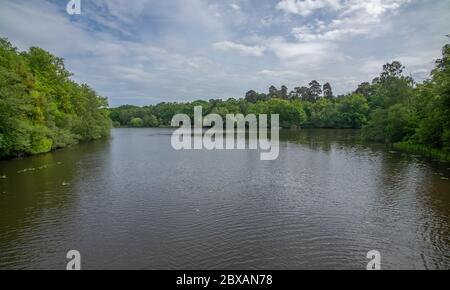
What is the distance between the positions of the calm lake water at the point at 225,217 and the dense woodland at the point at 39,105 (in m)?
4.61

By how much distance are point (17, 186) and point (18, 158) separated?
14.4 m

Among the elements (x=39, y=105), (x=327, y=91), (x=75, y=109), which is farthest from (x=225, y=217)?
(x=327, y=91)

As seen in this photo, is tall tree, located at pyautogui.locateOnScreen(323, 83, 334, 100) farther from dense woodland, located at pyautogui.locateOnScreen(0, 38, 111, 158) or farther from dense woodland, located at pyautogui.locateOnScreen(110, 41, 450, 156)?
dense woodland, located at pyautogui.locateOnScreen(0, 38, 111, 158)

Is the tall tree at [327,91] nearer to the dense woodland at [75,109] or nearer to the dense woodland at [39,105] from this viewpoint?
the dense woodland at [75,109]

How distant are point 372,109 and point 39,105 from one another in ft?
228

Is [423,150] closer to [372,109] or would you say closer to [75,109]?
[372,109]

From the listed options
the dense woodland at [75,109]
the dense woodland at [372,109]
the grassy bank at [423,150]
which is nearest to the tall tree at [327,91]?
the dense woodland at [372,109]

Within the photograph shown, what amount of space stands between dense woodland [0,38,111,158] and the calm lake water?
4.61 meters

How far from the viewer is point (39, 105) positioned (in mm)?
36625

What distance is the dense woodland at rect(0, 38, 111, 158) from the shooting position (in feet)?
94.7

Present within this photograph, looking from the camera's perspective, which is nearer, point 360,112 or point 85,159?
point 85,159
